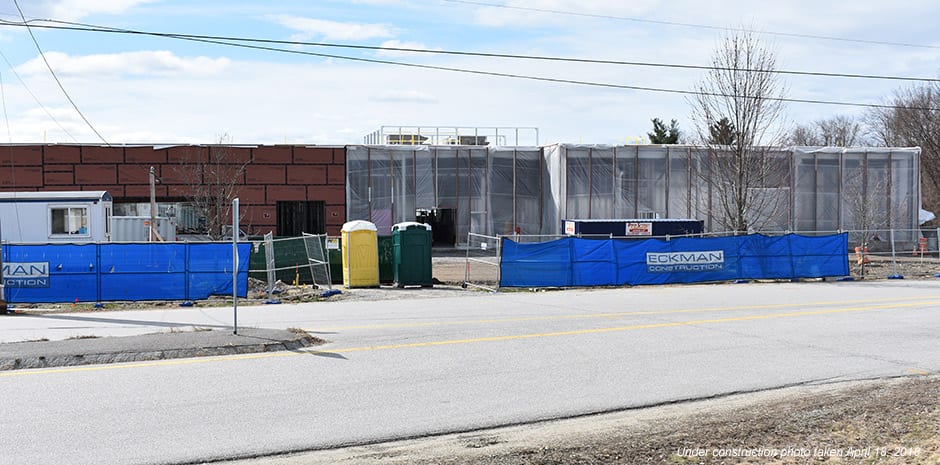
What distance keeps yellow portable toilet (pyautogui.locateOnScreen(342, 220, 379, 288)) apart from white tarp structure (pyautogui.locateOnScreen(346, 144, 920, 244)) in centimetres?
2126

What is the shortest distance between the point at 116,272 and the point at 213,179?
24.1 m

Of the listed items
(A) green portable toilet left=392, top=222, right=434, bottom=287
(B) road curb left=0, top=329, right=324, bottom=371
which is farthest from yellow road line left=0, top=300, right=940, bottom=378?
(A) green portable toilet left=392, top=222, right=434, bottom=287

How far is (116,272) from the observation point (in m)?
21.2

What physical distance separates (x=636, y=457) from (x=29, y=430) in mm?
5680

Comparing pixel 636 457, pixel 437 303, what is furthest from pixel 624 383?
pixel 437 303

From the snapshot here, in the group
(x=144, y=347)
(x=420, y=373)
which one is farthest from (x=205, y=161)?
(x=420, y=373)

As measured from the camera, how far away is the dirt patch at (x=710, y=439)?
6785mm

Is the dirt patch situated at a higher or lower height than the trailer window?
lower

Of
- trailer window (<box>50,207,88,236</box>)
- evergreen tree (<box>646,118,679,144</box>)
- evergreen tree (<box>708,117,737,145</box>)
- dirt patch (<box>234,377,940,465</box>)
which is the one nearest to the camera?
dirt patch (<box>234,377,940,465</box>)

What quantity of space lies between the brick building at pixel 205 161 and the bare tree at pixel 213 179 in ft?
0.37

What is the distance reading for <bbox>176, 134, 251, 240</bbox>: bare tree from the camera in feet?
142

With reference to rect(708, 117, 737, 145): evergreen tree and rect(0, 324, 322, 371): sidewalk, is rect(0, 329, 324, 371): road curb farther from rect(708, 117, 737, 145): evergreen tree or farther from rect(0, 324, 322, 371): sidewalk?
rect(708, 117, 737, 145): evergreen tree

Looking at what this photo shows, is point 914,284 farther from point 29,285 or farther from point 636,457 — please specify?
point 29,285

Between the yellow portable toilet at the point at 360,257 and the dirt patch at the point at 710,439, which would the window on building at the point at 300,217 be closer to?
the yellow portable toilet at the point at 360,257
